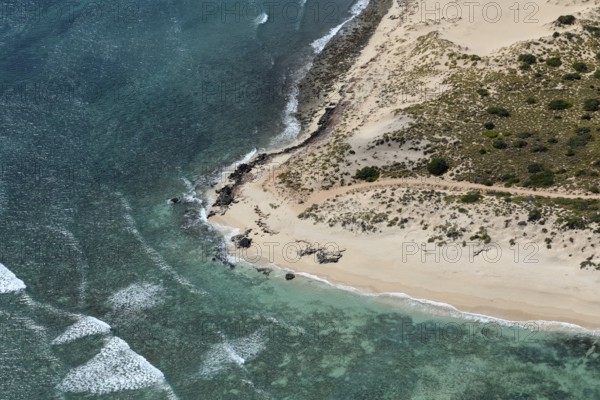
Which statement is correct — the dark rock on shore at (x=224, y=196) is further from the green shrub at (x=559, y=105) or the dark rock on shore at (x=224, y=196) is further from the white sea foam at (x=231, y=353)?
the green shrub at (x=559, y=105)

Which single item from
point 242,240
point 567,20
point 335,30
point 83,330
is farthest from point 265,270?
point 335,30

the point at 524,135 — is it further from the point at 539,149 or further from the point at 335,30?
the point at 335,30

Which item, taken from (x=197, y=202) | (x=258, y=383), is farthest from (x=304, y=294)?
(x=197, y=202)

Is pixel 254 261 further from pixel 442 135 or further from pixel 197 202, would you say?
pixel 442 135

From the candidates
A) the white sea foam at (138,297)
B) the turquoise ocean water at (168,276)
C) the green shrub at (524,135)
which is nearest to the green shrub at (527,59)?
the green shrub at (524,135)

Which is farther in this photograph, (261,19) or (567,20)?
(261,19)

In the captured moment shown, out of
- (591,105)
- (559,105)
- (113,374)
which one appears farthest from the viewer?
(559,105)
